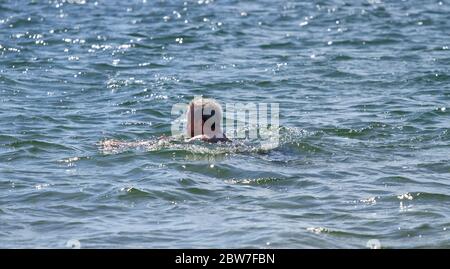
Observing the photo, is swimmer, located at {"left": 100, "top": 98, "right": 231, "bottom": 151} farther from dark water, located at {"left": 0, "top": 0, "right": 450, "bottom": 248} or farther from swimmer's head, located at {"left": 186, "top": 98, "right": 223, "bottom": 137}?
dark water, located at {"left": 0, "top": 0, "right": 450, "bottom": 248}

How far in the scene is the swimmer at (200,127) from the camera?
1270 cm

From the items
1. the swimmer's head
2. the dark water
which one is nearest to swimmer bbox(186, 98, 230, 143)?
the swimmer's head

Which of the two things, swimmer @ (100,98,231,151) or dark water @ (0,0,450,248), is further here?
swimmer @ (100,98,231,151)

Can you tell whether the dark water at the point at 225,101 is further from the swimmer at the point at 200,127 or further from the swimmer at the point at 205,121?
the swimmer at the point at 205,121

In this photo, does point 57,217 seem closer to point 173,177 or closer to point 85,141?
point 173,177

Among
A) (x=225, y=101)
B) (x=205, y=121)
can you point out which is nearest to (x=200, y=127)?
(x=205, y=121)

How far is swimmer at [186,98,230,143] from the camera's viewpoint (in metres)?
12.7

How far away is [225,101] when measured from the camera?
15.9 m

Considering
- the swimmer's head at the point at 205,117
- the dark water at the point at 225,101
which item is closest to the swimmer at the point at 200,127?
the swimmer's head at the point at 205,117

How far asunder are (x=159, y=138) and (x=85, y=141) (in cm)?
99

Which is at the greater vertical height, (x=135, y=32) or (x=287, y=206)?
(x=135, y=32)
